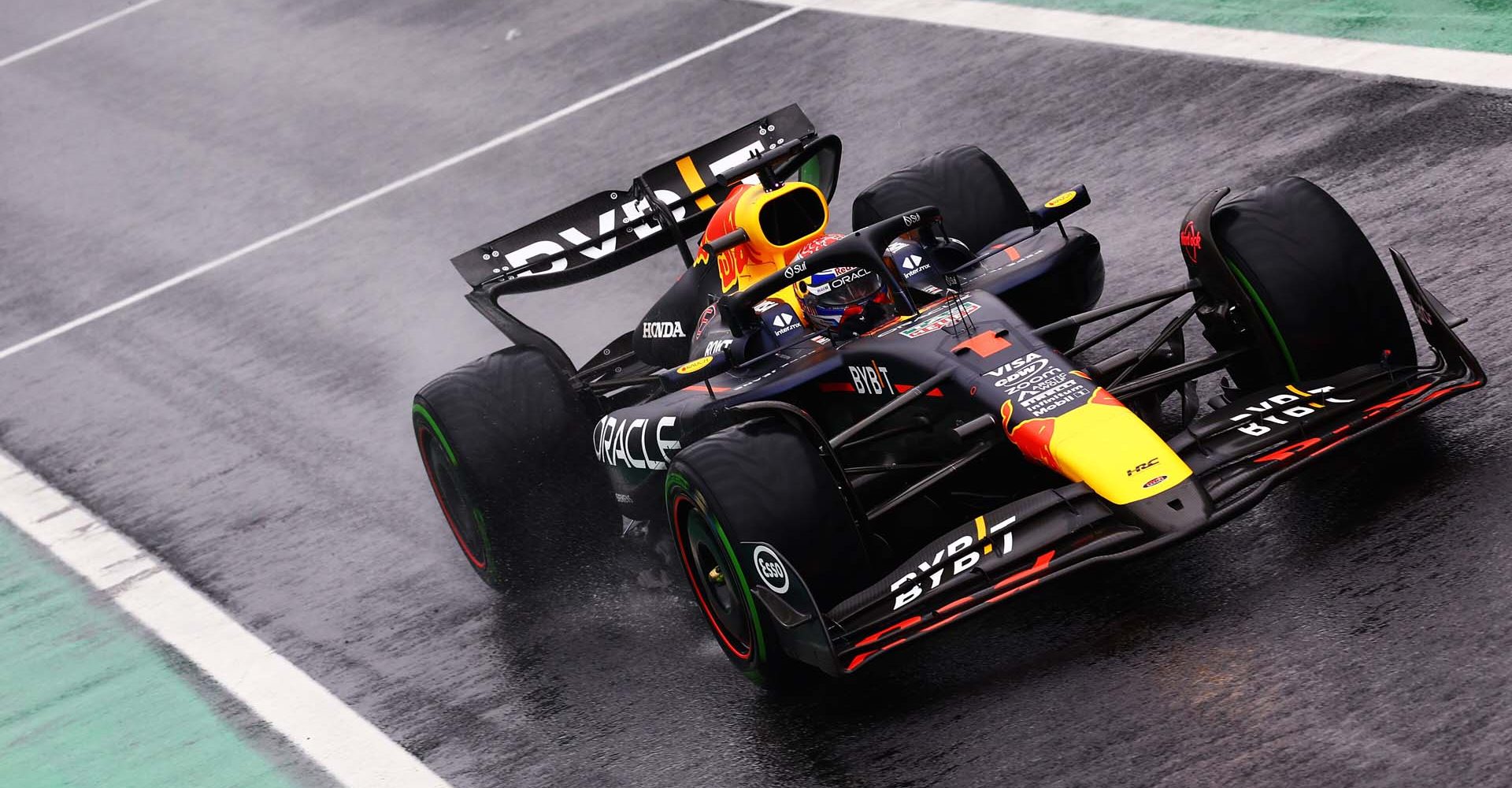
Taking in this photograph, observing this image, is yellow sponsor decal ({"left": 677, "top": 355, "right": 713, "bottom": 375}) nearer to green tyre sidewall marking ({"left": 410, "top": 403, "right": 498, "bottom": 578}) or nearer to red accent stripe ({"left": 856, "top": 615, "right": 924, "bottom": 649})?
green tyre sidewall marking ({"left": 410, "top": 403, "right": 498, "bottom": 578})

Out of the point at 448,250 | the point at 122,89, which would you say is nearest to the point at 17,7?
the point at 122,89

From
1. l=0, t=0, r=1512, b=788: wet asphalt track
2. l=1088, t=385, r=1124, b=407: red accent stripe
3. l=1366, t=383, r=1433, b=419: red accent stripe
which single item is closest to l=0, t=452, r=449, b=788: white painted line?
l=0, t=0, r=1512, b=788: wet asphalt track

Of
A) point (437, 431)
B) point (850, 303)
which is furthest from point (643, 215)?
point (850, 303)

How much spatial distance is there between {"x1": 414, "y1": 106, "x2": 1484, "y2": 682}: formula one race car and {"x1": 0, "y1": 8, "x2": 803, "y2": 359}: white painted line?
6.06 meters

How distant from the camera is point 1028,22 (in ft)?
46.6

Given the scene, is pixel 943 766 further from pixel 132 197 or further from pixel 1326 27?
pixel 132 197

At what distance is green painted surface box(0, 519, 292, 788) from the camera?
7.46 metres

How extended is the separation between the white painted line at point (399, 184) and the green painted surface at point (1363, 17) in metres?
3.89

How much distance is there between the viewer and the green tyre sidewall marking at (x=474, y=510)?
8.04 meters

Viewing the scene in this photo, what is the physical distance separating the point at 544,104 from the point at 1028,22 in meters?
4.64

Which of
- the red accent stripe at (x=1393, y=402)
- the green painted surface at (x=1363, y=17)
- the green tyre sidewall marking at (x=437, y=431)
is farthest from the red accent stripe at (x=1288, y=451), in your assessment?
the green painted surface at (x=1363, y=17)

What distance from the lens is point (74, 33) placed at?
2238 centimetres

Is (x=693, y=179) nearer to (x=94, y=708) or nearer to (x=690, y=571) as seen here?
(x=690, y=571)

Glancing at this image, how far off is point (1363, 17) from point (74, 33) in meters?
16.9
